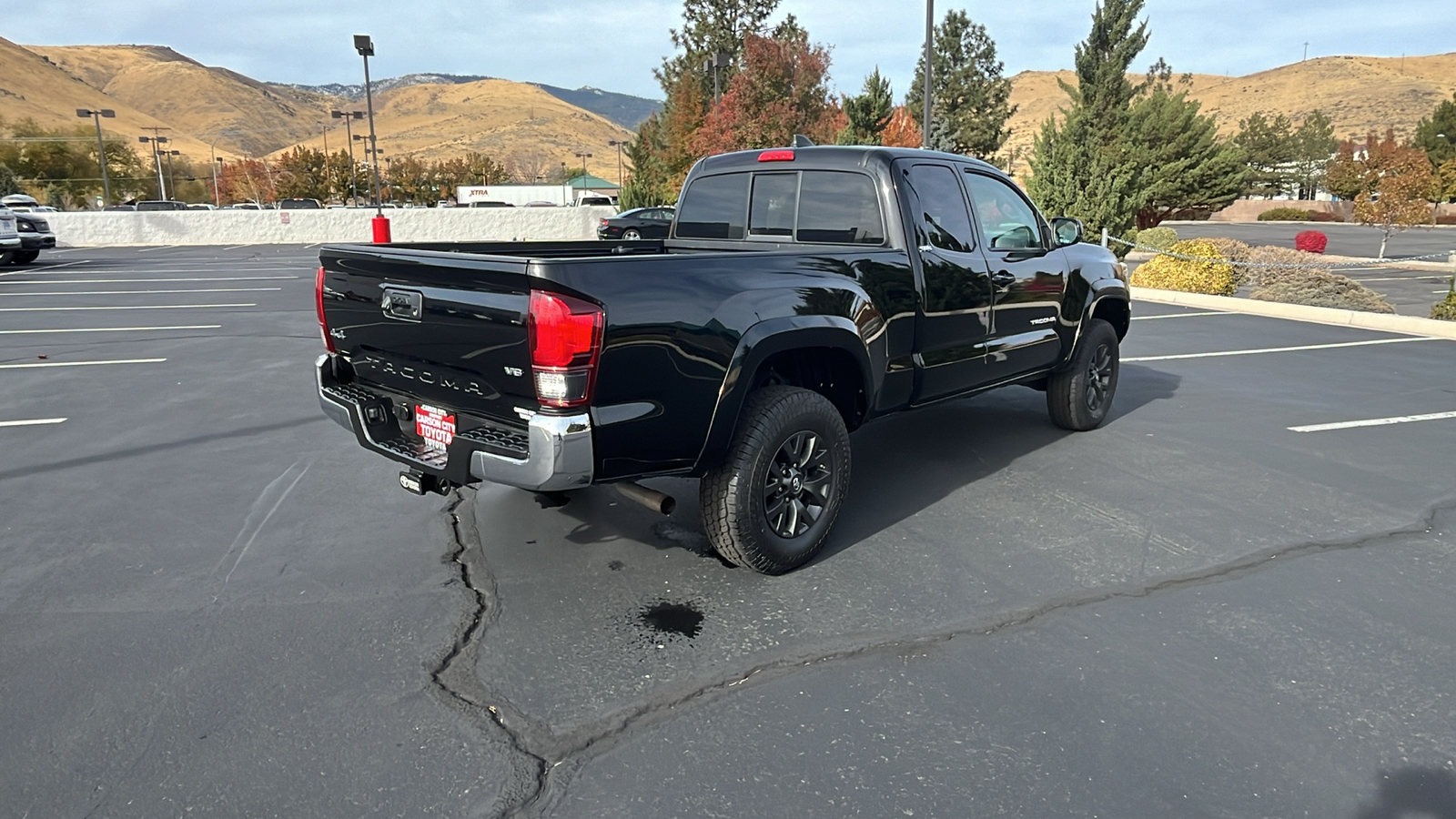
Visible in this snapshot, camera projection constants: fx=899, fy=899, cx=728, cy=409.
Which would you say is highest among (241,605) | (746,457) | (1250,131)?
(1250,131)

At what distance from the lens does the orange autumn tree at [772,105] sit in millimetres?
31000

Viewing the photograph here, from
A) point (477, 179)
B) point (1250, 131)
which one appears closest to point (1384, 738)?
point (1250, 131)

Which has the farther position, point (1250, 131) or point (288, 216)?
point (1250, 131)

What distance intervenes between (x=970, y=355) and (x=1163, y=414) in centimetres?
273

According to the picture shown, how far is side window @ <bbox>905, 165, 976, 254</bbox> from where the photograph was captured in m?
4.81

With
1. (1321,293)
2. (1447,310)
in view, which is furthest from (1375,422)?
(1321,293)

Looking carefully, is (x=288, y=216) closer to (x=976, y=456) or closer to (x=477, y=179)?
(x=976, y=456)

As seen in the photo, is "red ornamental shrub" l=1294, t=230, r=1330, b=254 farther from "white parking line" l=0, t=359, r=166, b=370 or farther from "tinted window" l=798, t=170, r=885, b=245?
"white parking line" l=0, t=359, r=166, b=370

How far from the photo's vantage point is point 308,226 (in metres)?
35.0

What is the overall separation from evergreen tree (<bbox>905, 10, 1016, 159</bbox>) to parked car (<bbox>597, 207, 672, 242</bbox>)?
110 feet

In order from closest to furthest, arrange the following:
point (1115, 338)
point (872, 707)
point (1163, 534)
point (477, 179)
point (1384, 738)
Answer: point (1384, 738) → point (872, 707) → point (1163, 534) → point (1115, 338) → point (477, 179)

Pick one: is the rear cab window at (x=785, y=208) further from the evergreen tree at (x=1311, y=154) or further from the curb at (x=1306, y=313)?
the evergreen tree at (x=1311, y=154)

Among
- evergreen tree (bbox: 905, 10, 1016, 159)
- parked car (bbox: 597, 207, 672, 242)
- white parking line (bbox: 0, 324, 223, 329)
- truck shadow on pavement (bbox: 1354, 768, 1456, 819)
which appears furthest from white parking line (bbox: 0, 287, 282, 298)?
evergreen tree (bbox: 905, 10, 1016, 159)

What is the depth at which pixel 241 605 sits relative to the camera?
376 cm
